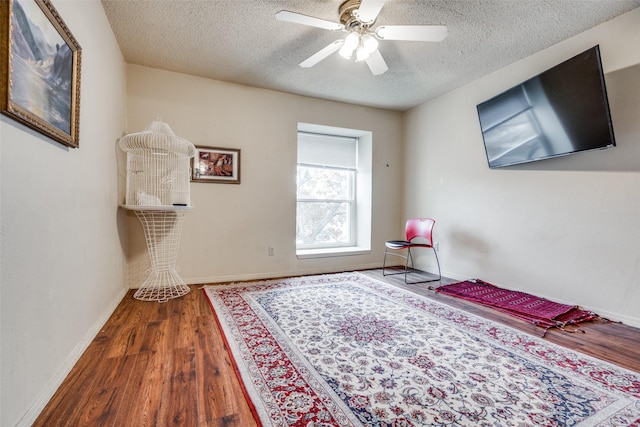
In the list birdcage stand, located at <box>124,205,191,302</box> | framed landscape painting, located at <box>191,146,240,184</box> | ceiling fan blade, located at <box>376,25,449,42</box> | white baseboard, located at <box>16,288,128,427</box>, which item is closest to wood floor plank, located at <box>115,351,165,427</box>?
white baseboard, located at <box>16,288,128,427</box>

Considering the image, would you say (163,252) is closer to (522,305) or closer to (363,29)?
(363,29)

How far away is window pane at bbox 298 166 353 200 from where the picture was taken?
428 cm

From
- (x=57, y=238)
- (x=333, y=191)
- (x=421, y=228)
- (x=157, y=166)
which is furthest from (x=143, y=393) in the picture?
(x=333, y=191)

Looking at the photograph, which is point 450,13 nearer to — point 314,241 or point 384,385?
point 384,385

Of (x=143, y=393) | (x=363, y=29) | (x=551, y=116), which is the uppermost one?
(x=363, y=29)

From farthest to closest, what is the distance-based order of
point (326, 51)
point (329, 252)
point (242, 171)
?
point (329, 252)
point (242, 171)
point (326, 51)

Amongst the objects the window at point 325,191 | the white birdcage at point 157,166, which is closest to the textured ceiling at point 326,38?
the white birdcage at point 157,166

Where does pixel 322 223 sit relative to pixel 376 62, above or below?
below

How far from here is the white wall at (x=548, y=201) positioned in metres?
2.27

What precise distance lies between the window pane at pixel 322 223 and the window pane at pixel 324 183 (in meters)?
0.13

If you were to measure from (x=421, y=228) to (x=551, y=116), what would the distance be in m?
1.71

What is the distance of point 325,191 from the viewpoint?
176 inches

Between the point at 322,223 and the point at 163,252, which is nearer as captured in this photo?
the point at 163,252

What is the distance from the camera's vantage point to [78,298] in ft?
5.53
